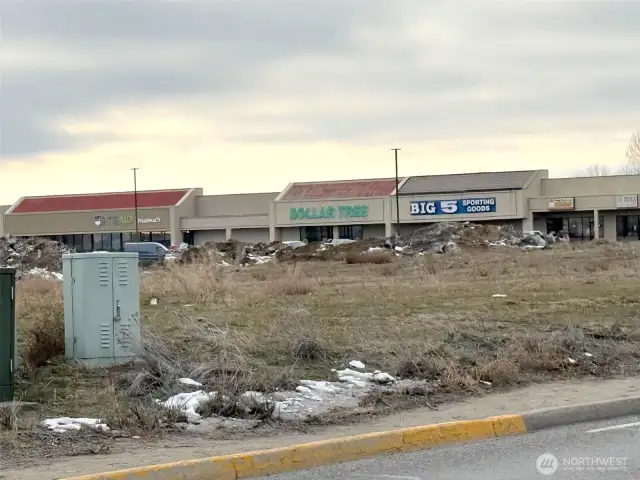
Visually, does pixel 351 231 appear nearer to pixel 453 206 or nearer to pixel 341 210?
pixel 341 210

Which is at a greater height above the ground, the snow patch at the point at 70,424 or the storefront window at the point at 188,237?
the storefront window at the point at 188,237

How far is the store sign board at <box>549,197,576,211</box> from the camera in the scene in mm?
76688

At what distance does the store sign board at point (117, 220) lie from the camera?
8975 cm

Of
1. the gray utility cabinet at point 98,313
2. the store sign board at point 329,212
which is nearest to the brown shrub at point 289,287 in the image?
the gray utility cabinet at point 98,313

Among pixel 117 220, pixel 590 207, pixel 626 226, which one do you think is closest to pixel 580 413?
pixel 590 207

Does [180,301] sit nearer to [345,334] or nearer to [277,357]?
[345,334]

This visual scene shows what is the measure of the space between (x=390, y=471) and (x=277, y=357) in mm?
4243

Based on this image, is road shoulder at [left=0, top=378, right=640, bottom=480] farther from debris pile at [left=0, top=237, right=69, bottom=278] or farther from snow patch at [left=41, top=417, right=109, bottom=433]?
debris pile at [left=0, top=237, right=69, bottom=278]

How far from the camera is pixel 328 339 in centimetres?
1318

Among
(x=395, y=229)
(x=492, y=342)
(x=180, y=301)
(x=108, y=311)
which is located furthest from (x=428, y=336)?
(x=395, y=229)

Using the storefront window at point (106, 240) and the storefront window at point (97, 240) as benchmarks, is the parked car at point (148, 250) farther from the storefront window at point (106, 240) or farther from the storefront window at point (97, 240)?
the storefront window at point (97, 240)
